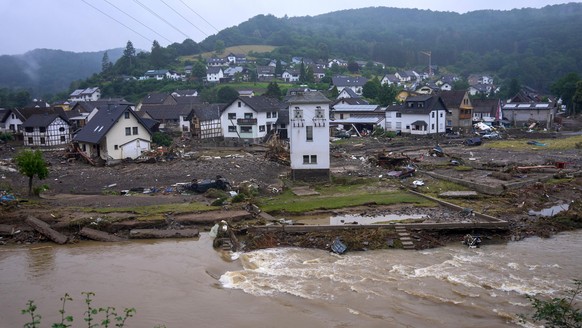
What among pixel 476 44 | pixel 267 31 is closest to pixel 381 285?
pixel 476 44

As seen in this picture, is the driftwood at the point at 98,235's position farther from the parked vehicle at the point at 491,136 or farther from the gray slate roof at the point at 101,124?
the parked vehicle at the point at 491,136

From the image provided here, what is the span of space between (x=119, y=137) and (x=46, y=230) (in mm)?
18722

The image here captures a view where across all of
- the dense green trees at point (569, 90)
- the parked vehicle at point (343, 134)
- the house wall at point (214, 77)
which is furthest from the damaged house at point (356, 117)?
the house wall at point (214, 77)

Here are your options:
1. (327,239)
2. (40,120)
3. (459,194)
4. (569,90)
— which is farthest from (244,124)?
(569,90)

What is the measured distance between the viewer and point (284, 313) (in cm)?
1297

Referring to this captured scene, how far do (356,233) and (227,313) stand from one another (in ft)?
22.0

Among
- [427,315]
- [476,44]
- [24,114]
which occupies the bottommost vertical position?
[427,315]

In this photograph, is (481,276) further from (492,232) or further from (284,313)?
(284,313)

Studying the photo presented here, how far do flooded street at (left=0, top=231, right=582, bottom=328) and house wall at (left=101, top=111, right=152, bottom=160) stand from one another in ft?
61.0

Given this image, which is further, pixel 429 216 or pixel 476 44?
pixel 476 44

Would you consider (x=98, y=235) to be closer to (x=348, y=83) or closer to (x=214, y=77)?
(x=348, y=83)

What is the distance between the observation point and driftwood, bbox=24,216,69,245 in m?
19.2

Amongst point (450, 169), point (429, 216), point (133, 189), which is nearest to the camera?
point (429, 216)

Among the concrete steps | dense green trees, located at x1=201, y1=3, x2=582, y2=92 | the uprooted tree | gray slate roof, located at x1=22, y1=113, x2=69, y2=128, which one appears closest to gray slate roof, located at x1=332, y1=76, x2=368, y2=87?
dense green trees, located at x1=201, y1=3, x2=582, y2=92
